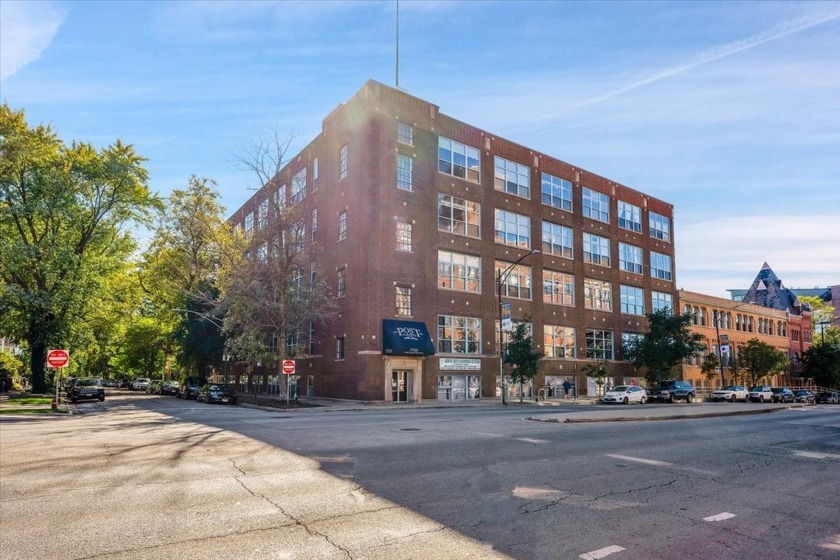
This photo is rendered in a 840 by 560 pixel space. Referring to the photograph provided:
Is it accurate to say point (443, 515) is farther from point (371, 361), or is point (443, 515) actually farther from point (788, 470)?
point (371, 361)

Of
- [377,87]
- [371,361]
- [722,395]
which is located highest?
[377,87]

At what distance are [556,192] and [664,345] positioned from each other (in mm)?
16457

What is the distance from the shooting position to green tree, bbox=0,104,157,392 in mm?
37375

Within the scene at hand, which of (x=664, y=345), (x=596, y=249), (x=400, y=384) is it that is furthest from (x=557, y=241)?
(x=400, y=384)

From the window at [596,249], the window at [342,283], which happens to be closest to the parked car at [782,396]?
the window at [596,249]

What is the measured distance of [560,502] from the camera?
7.94m

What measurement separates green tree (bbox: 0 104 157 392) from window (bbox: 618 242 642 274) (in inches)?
1719

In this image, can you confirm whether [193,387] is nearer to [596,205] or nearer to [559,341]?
[559,341]

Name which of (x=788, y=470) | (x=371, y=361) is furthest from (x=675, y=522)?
(x=371, y=361)

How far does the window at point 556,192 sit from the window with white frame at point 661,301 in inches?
616

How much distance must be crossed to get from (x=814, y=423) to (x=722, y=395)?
30.6m

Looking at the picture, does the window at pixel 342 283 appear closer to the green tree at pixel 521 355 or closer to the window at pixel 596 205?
the green tree at pixel 521 355

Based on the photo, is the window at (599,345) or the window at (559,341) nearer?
the window at (559,341)

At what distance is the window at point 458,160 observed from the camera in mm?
42094
